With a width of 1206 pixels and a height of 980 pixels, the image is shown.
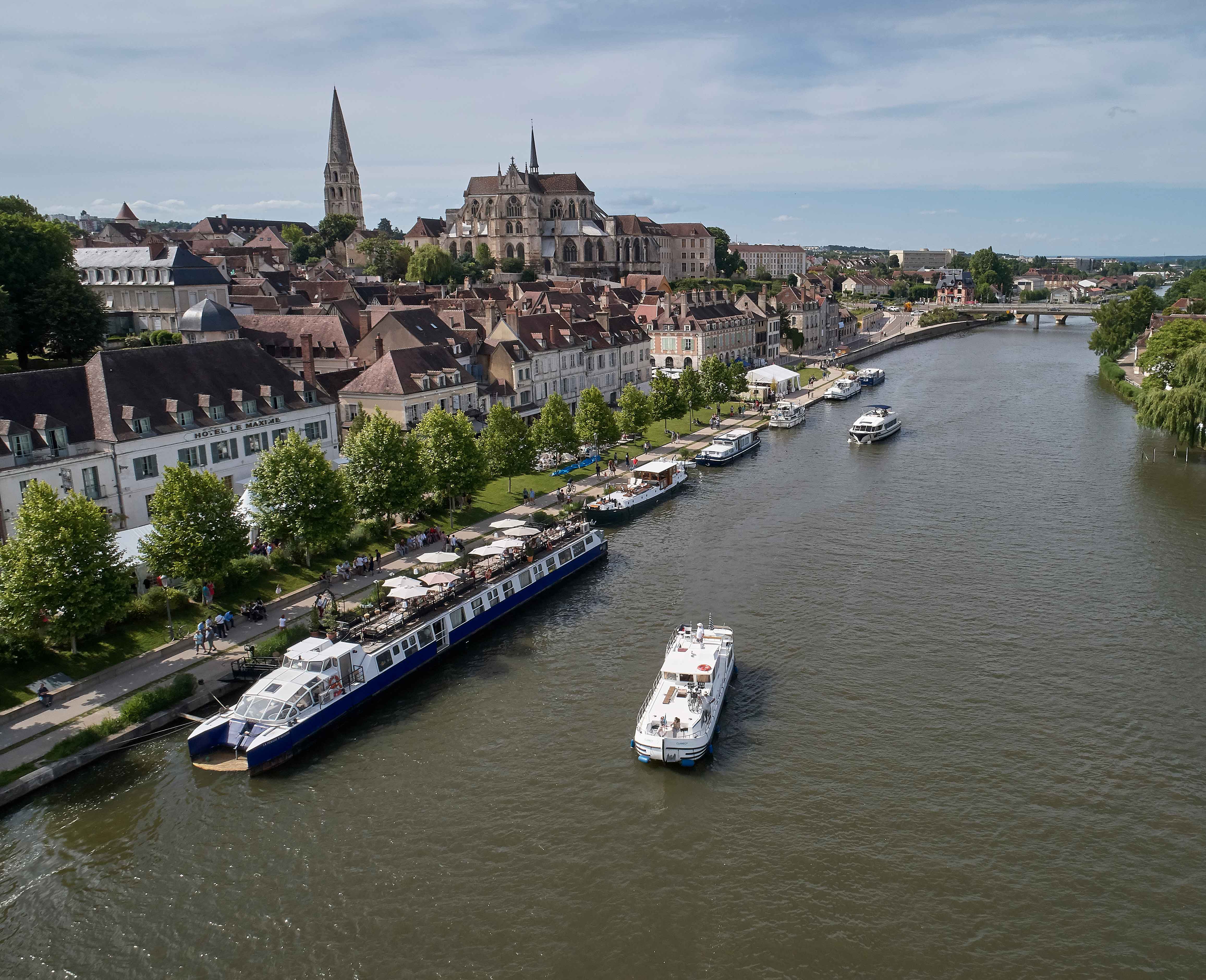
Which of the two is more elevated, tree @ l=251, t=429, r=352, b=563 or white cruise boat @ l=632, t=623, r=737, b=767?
tree @ l=251, t=429, r=352, b=563

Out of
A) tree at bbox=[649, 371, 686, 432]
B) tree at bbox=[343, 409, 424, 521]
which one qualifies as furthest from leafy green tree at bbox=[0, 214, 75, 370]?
tree at bbox=[649, 371, 686, 432]

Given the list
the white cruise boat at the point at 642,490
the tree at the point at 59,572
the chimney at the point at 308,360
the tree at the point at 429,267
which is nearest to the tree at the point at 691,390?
the white cruise boat at the point at 642,490

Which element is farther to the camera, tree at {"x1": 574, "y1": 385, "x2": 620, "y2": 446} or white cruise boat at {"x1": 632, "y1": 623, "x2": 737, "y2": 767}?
tree at {"x1": 574, "y1": 385, "x2": 620, "y2": 446}

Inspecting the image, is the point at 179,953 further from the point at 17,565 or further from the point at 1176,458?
the point at 1176,458

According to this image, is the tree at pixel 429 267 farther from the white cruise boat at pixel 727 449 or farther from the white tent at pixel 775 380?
the white cruise boat at pixel 727 449

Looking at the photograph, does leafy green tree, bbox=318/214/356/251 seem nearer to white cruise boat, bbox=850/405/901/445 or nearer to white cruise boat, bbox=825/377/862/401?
white cruise boat, bbox=825/377/862/401

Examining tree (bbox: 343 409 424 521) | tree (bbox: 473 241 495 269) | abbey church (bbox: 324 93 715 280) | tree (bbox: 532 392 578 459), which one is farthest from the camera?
abbey church (bbox: 324 93 715 280)

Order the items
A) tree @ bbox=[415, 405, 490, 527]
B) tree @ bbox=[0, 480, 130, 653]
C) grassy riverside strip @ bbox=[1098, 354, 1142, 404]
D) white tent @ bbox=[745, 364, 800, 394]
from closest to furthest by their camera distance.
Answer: tree @ bbox=[0, 480, 130, 653]
tree @ bbox=[415, 405, 490, 527]
grassy riverside strip @ bbox=[1098, 354, 1142, 404]
white tent @ bbox=[745, 364, 800, 394]

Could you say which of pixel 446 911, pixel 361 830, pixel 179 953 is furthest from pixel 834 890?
pixel 179 953
